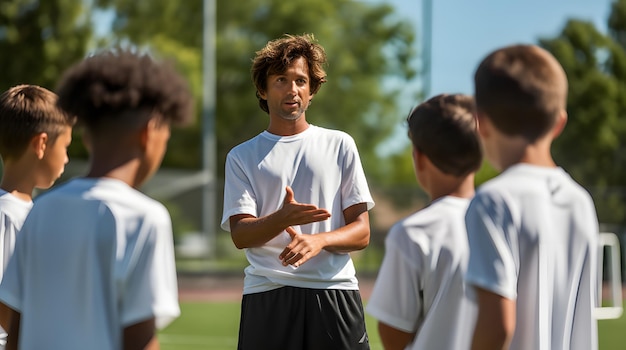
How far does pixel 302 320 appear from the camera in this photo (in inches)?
165

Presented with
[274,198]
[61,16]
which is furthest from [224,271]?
[274,198]

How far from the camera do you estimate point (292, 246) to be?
3938 millimetres

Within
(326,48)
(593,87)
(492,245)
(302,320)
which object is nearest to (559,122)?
(492,245)

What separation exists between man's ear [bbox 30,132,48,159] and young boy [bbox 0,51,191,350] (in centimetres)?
81

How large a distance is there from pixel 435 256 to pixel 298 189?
4.76 ft

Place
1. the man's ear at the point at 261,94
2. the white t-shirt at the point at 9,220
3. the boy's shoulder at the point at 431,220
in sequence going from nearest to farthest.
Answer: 1. the boy's shoulder at the point at 431,220
2. the white t-shirt at the point at 9,220
3. the man's ear at the point at 261,94

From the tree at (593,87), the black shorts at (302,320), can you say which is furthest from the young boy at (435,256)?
the tree at (593,87)

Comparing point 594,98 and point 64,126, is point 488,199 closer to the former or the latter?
point 64,126

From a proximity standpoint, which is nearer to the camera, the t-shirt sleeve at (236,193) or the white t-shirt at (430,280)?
the white t-shirt at (430,280)

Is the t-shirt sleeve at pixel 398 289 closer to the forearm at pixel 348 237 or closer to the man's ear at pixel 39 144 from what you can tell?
the forearm at pixel 348 237

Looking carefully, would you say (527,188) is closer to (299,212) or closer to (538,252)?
(538,252)

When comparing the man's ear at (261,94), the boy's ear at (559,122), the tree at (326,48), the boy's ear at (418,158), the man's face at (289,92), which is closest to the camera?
the boy's ear at (559,122)

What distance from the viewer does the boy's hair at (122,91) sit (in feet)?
8.99

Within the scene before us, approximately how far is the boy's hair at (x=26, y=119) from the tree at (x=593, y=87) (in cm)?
3038
